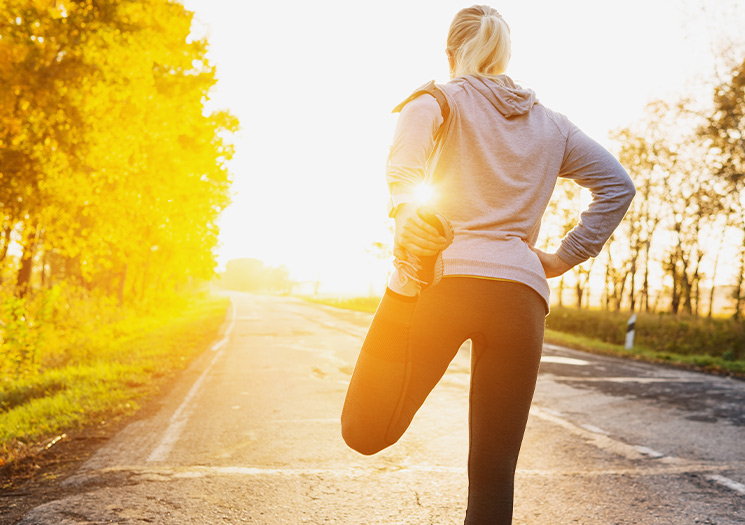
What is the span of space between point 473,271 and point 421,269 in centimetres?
16

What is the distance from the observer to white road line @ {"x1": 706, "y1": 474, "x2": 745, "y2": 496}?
3.70 metres

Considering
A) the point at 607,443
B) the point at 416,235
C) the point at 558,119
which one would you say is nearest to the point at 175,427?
the point at 607,443

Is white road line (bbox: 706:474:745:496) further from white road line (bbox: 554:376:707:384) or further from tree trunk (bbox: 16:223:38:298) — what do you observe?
tree trunk (bbox: 16:223:38:298)

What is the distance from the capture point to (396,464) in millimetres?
4148

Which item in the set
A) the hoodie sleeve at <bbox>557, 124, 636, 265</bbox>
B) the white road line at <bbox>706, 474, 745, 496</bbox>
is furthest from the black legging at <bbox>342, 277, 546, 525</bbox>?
the white road line at <bbox>706, 474, 745, 496</bbox>

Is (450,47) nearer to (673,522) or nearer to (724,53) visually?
(673,522)

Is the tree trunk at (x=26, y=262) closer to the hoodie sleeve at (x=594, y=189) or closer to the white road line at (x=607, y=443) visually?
the white road line at (x=607, y=443)

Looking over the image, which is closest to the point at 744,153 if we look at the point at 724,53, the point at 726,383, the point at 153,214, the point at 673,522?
the point at 724,53

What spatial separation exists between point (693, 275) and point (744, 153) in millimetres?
17556

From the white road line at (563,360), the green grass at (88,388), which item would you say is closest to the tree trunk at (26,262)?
the green grass at (88,388)

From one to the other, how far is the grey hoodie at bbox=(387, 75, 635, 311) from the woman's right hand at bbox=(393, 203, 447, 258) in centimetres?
6

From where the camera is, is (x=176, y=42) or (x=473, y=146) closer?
(x=473, y=146)

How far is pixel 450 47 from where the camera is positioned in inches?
74.4

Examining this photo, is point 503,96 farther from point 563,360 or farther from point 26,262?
point 26,262
